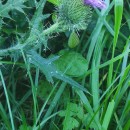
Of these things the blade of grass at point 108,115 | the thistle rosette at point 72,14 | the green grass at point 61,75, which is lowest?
the blade of grass at point 108,115

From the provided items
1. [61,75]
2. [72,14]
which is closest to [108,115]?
[61,75]

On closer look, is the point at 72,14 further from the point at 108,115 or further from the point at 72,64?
the point at 108,115

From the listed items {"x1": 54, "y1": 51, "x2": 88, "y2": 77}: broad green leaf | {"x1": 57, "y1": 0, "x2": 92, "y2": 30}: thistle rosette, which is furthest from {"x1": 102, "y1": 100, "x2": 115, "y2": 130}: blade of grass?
{"x1": 57, "y1": 0, "x2": 92, "y2": 30}: thistle rosette

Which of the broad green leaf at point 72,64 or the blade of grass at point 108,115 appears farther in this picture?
the broad green leaf at point 72,64

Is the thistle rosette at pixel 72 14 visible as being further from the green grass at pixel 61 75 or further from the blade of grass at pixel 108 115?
the blade of grass at pixel 108 115

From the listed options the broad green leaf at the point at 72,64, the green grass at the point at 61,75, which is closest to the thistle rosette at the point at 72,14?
the green grass at the point at 61,75

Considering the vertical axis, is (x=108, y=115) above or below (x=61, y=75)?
below
